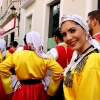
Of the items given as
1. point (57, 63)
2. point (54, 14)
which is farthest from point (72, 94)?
point (54, 14)

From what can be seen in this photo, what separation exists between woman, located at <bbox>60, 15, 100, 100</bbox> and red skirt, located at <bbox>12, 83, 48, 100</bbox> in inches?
60.1

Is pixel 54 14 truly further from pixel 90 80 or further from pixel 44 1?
pixel 90 80

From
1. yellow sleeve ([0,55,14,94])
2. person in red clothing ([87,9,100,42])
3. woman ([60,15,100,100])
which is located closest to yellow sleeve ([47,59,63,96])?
yellow sleeve ([0,55,14,94])

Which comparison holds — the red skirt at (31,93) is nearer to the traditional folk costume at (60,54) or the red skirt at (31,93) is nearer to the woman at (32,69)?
the woman at (32,69)

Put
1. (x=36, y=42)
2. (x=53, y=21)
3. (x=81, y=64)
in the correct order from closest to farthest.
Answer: (x=81, y=64) < (x=36, y=42) < (x=53, y=21)

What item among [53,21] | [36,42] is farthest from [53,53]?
[53,21]

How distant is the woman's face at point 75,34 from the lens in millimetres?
1523

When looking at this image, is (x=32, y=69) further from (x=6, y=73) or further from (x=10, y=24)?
(x=10, y=24)

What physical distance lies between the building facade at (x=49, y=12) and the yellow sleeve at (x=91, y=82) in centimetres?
424

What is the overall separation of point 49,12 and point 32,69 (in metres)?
5.82

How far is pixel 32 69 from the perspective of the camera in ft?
9.45

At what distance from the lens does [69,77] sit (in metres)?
1.50

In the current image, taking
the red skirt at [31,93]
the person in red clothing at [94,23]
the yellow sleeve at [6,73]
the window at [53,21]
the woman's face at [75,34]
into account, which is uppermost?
the window at [53,21]

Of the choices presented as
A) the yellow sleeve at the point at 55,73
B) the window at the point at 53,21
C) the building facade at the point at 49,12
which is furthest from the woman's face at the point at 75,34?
the window at the point at 53,21
